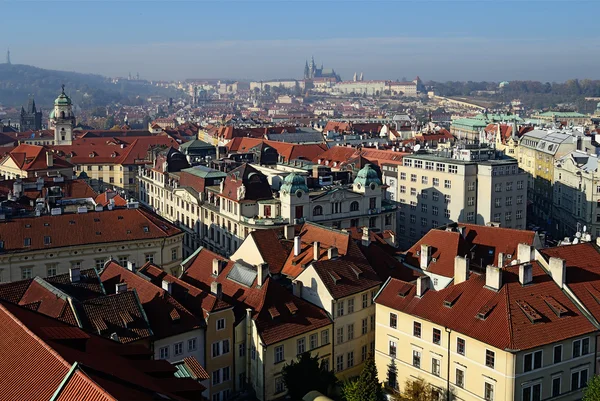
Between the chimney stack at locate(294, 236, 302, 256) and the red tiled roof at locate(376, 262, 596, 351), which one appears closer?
the red tiled roof at locate(376, 262, 596, 351)

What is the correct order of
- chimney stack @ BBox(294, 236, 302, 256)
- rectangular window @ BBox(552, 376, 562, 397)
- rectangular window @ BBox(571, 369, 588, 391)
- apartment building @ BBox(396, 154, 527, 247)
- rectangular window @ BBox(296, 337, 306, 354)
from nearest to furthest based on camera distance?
rectangular window @ BBox(552, 376, 562, 397), rectangular window @ BBox(571, 369, 588, 391), rectangular window @ BBox(296, 337, 306, 354), chimney stack @ BBox(294, 236, 302, 256), apartment building @ BBox(396, 154, 527, 247)

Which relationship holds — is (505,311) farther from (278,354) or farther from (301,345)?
(278,354)

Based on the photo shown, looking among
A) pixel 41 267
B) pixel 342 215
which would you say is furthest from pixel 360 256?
pixel 41 267

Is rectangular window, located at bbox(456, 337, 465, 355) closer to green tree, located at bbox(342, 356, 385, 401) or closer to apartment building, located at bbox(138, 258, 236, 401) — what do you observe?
A: green tree, located at bbox(342, 356, 385, 401)

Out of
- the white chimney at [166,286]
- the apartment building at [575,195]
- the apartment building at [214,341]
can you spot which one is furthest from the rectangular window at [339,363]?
the apartment building at [575,195]

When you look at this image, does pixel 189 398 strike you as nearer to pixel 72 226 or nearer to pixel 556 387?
pixel 556 387

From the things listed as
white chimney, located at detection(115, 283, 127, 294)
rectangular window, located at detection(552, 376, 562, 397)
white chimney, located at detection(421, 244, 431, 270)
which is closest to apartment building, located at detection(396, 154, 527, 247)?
white chimney, located at detection(421, 244, 431, 270)

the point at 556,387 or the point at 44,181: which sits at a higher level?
the point at 44,181
